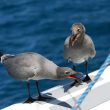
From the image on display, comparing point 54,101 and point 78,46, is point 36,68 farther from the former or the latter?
point 78,46

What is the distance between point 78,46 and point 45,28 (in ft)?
17.4

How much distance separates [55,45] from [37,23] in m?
1.19

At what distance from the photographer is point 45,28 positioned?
43.5ft

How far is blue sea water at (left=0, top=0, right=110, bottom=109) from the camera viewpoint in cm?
1133

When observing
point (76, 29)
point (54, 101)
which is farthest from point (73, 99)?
point (76, 29)

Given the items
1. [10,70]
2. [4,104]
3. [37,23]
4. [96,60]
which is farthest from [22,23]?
[10,70]

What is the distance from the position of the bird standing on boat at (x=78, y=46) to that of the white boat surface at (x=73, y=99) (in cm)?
36

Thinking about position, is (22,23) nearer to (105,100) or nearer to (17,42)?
(17,42)

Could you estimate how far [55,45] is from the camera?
41.0ft

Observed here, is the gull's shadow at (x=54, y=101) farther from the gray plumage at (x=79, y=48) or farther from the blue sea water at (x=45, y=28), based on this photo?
the blue sea water at (x=45, y=28)

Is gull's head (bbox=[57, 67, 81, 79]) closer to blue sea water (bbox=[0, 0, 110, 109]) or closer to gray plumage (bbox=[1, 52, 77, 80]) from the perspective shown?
gray plumage (bbox=[1, 52, 77, 80])

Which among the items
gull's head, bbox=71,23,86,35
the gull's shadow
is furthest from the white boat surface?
gull's head, bbox=71,23,86,35

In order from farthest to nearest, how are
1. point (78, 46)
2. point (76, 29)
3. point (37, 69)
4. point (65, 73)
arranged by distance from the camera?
point (78, 46), point (76, 29), point (37, 69), point (65, 73)

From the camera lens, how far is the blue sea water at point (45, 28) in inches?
446
